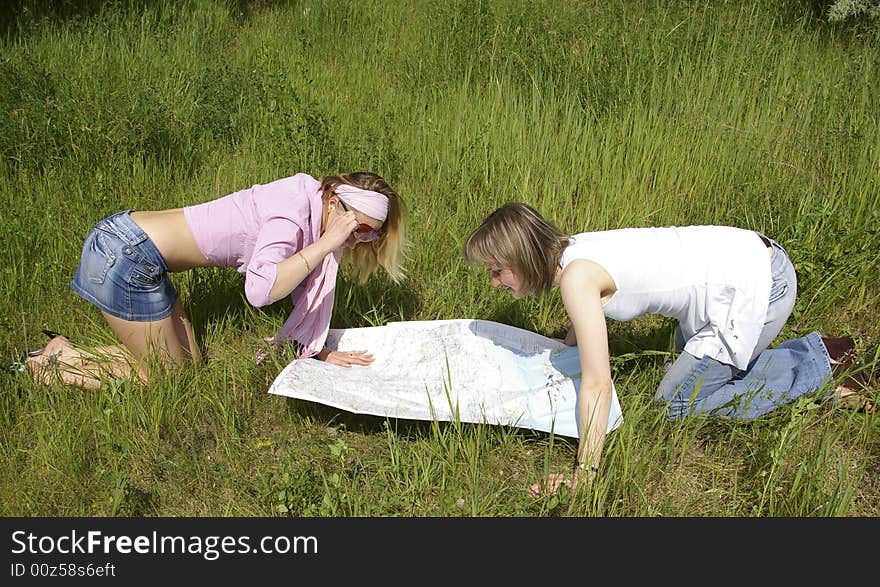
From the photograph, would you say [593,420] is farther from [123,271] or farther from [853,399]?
[123,271]

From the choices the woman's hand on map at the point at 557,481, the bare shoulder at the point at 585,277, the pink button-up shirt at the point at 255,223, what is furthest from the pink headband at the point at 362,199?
the woman's hand on map at the point at 557,481

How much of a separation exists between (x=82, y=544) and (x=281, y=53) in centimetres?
433

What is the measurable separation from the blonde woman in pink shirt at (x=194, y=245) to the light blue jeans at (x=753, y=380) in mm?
1283

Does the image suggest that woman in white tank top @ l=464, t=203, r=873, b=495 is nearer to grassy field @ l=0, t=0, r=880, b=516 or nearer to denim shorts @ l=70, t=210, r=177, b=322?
grassy field @ l=0, t=0, r=880, b=516

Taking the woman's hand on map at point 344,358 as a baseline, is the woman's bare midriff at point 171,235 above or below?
above

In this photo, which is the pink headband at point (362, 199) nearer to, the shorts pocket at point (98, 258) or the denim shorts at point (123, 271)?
the denim shorts at point (123, 271)

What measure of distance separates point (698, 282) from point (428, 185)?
1908 mm

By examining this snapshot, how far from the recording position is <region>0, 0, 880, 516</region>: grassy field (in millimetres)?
2678

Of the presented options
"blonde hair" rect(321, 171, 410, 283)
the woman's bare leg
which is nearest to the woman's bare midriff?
the woman's bare leg

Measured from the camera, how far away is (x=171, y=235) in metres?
3.07

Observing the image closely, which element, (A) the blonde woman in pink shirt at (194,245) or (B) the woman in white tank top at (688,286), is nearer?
(B) the woman in white tank top at (688,286)

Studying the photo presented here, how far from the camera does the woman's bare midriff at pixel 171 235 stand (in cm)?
306

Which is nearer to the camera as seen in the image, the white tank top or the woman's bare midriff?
the white tank top

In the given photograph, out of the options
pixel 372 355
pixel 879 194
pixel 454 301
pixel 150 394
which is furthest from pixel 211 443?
pixel 879 194
